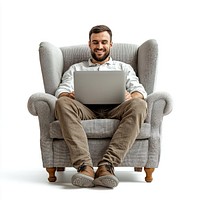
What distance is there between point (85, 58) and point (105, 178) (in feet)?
4.51

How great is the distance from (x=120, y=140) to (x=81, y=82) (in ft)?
1.65

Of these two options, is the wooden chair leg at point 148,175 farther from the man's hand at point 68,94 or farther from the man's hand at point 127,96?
the man's hand at point 68,94

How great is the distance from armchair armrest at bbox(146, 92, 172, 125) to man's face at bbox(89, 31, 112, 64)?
64 centimetres

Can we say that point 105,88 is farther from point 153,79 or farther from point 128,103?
point 153,79

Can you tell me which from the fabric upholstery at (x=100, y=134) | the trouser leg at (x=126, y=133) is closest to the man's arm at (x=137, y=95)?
the fabric upholstery at (x=100, y=134)

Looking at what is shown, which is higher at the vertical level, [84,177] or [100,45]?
[100,45]

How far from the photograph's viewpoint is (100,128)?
3434mm

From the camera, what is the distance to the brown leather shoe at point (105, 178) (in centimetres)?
316

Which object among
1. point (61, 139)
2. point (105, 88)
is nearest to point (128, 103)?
point (105, 88)

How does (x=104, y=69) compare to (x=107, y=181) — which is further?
(x=104, y=69)

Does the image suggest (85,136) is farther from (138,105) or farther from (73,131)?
(138,105)

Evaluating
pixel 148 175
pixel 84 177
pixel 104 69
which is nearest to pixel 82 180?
pixel 84 177

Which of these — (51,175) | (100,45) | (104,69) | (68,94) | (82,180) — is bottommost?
(51,175)

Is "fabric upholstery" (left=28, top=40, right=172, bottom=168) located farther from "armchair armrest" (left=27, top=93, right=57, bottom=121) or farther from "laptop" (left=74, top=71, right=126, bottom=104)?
"laptop" (left=74, top=71, right=126, bottom=104)
